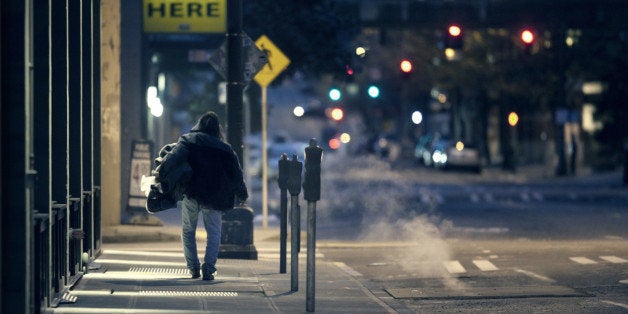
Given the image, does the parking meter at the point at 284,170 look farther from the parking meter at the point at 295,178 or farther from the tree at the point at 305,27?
the tree at the point at 305,27

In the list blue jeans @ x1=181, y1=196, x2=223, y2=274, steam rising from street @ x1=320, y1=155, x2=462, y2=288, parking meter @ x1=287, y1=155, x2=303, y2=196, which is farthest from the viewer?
steam rising from street @ x1=320, y1=155, x2=462, y2=288

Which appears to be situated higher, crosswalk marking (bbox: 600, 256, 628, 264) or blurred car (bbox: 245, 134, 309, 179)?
blurred car (bbox: 245, 134, 309, 179)

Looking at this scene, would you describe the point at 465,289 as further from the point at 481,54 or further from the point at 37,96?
the point at 481,54

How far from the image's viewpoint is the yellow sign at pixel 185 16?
21719 millimetres

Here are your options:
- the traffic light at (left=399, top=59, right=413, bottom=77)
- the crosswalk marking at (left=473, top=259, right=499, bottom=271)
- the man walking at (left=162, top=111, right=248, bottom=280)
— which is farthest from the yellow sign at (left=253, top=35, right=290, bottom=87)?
the traffic light at (left=399, top=59, right=413, bottom=77)

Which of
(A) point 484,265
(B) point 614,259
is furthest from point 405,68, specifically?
(A) point 484,265

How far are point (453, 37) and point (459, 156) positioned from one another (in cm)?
2651

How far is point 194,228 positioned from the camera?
1426cm

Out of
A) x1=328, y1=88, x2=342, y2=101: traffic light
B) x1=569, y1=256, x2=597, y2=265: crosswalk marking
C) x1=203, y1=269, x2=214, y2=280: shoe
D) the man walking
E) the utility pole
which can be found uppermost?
x1=328, y1=88, x2=342, y2=101: traffic light

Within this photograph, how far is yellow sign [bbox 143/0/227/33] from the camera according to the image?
21.7 metres

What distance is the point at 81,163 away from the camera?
1454cm

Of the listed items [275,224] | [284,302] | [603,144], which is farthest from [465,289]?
[603,144]

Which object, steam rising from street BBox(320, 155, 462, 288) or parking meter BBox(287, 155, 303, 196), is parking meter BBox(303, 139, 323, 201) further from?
steam rising from street BBox(320, 155, 462, 288)

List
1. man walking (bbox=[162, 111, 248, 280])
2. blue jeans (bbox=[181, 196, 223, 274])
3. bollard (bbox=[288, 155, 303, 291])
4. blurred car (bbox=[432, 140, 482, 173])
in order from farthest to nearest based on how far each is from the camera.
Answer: blurred car (bbox=[432, 140, 482, 173]) → blue jeans (bbox=[181, 196, 223, 274]) → man walking (bbox=[162, 111, 248, 280]) → bollard (bbox=[288, 155, 303, 291])
